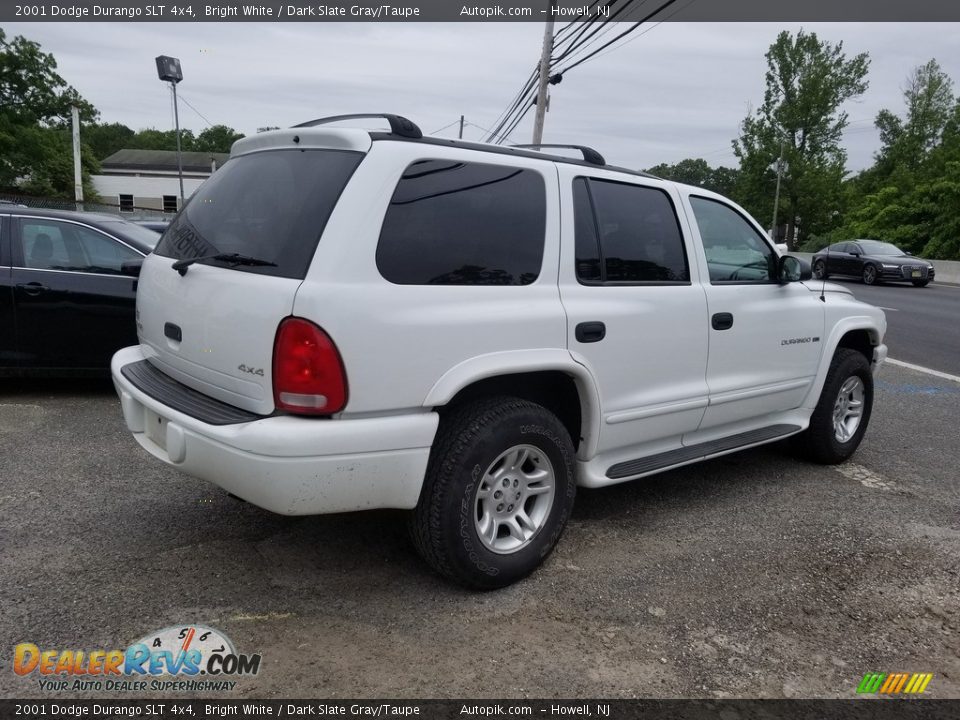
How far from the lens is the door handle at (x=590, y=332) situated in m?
3.24

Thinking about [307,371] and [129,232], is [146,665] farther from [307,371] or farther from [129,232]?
[129,232]

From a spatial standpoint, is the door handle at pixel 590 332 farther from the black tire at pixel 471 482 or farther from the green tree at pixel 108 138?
the green tree at pixel 108 138

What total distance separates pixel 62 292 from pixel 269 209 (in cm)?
365

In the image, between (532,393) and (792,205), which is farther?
(792,205)

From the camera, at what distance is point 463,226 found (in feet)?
9.91

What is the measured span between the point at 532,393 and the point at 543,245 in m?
0.67

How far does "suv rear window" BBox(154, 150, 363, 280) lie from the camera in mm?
2768

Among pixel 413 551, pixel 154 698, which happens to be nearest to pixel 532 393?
pixel 413 551

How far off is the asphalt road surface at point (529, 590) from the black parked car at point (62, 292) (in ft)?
4.79

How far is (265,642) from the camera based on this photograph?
272 cm

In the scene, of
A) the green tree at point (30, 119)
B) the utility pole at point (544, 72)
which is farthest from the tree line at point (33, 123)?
the utility pole at point (544, 72)

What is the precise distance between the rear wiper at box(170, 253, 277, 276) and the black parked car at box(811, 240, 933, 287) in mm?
20558

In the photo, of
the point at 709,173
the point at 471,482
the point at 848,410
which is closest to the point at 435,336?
the point at 471,482

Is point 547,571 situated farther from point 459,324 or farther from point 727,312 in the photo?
point 727,312
